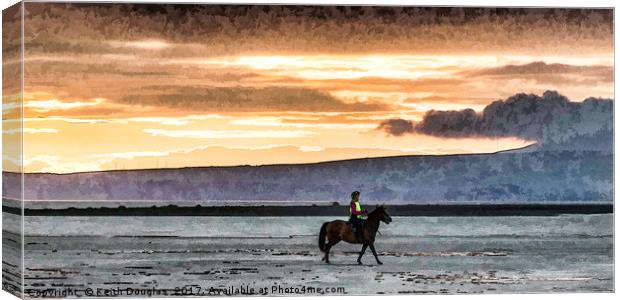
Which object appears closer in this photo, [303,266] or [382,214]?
[303,266]

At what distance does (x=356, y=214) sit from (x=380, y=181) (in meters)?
0.56

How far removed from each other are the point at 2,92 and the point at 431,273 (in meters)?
6.09

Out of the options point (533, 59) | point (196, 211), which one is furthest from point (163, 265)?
point (533, 59)

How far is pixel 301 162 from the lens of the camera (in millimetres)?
21109

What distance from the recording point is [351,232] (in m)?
21.2

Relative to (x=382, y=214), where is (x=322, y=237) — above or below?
below

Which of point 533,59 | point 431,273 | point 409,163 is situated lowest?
point 431,273

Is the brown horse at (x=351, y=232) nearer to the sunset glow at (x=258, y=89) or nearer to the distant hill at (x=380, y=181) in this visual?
the distant hill at (x=380, y=181)

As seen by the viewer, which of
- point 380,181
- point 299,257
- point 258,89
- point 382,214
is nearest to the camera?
point 258,89

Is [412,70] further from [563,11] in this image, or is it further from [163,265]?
[163,265]

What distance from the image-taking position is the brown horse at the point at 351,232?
2108 centimetres

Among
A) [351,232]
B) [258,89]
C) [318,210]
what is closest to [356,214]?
[351,232]

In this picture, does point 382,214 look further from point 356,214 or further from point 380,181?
point 380,181

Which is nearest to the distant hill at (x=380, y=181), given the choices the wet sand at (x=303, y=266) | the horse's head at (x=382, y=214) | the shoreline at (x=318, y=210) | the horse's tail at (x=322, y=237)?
the shoreline at (x=318, y=210)
